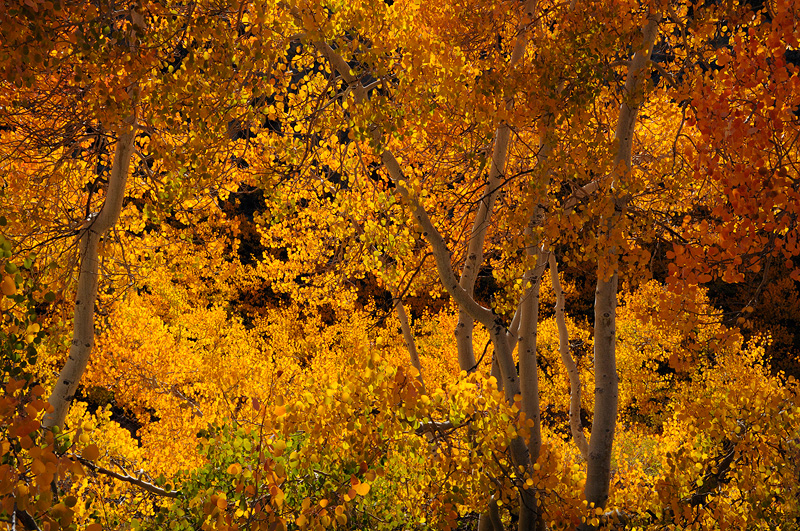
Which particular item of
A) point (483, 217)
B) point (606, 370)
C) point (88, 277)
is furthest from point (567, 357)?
point (88, 277)

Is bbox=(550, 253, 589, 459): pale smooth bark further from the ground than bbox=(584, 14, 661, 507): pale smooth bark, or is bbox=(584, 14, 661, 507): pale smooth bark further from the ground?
bbox=(550, 253, 589, 459): pale smooth bark

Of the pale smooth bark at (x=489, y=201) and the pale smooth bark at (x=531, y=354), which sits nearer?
the pale smooth bark at (x=489, y=201)

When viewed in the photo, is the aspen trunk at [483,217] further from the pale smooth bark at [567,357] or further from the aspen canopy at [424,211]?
the pale smooth bark at [567,357]

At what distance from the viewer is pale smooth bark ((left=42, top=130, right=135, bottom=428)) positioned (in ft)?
17.6

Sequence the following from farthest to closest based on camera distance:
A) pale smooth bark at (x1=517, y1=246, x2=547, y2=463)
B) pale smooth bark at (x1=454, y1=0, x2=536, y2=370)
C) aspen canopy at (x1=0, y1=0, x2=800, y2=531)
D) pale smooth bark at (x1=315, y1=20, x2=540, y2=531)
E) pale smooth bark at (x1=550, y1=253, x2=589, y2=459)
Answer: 1. pale smooth bark at (x1=550, y1=253, x2=589, y2=459)
2. pale smooth bark at (x1=517, y1=246, x2=547, y2=463)
3. pale smooth bark at (x1=454, y1=0, x2=536, y2=370)
4. pale smooth bark at (x1=315, y1=20, x2=540, y2=531)
5. aspen canopy at (x1=0, y1=0, x2=800, y2=531)

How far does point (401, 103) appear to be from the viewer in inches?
219

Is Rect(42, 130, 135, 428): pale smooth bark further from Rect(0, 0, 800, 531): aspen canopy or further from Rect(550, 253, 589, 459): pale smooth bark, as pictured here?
Rect(550, 253, 589, 459): pale smooth bark

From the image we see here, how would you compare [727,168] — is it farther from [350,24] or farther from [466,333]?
[350,24]

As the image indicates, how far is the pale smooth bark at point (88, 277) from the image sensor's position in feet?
17.6

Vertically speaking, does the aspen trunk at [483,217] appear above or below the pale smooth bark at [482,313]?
above

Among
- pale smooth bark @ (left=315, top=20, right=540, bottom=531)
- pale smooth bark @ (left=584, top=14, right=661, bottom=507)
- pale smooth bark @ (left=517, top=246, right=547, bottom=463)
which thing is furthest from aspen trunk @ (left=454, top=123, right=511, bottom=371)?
pale smooth bark @ (left=584, top=14, right=661, bottom=507)

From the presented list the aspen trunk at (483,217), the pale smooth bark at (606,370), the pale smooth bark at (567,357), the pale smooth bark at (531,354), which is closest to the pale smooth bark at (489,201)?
the aspen trunk at (483,217)

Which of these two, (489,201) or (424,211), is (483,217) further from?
(424,211)

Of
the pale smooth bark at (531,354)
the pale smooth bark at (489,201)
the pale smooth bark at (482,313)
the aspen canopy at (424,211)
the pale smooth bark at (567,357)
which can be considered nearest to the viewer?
the aspen canopy at (424,211)
